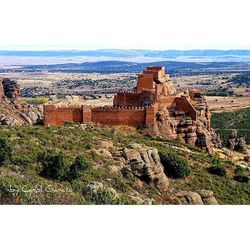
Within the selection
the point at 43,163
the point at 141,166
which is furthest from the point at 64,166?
A: the point at 141,166

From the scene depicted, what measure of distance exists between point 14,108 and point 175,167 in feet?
107

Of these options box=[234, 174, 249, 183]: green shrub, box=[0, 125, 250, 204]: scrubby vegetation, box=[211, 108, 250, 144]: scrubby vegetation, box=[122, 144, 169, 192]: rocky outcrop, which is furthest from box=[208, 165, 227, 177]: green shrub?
box=[211, 108, 250, 144]: scrubby vegetation

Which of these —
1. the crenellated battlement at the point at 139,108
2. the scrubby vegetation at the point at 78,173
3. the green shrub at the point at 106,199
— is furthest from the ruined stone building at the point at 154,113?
the green shrub at the point at 106,199

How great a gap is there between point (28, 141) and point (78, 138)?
3.89 metres

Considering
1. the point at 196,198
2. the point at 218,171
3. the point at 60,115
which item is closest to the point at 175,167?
the point at 196,198

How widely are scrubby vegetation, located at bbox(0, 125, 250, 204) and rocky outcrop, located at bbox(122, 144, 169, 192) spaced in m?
0.48

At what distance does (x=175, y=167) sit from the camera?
2792cm

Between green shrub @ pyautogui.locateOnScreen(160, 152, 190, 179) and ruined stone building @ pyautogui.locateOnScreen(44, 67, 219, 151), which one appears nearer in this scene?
green shrub @ pyautogui.locateOnScreen(160, 152, 190, 179)

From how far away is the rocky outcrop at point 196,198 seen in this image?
23.9m

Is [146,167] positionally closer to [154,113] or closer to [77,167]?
[77,167]

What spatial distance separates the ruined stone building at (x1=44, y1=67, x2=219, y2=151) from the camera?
38.5 metres

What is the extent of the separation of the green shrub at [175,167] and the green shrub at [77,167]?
5.54 meters

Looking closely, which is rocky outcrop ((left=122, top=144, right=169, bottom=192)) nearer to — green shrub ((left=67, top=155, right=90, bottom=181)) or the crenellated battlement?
green shrub ((left=67, top=155, right=90, bottom=181))

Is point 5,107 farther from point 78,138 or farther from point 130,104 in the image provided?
point 78,138
